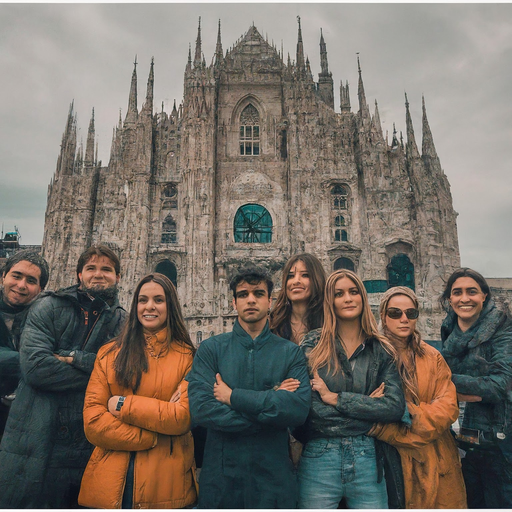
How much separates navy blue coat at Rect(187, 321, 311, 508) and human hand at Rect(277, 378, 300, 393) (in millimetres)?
39

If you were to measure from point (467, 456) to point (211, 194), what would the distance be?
2008 centimetres

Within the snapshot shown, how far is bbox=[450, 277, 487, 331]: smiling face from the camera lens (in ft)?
12.3

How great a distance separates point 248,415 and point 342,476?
88 cm

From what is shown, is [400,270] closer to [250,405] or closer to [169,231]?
[169,231]

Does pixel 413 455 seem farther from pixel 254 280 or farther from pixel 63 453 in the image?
pixel 63 453

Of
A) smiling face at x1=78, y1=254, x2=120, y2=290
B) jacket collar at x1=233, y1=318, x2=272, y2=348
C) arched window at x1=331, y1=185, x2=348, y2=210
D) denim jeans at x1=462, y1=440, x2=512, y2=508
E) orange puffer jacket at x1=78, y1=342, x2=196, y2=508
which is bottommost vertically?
denim jeans at x1=462, y1=440, x2=512, y2=508

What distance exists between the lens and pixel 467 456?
3.51 m

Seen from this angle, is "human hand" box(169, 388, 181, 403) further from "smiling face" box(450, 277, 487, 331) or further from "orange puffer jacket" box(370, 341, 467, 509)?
"smiling face" box(450, 277, 487, 331)

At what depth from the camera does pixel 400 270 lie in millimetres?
22109

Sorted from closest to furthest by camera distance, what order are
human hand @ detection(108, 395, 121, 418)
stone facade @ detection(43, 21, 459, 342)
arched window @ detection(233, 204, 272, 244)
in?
1. human hand @ detection(108, 395, 121, 418)
2. stone facade @ detection(43, 21, 459, 342)
3. arched window @ detection(233, 204, 272, 244)

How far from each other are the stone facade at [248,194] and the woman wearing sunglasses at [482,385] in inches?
674

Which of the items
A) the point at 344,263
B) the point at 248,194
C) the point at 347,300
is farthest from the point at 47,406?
the point at 248,194

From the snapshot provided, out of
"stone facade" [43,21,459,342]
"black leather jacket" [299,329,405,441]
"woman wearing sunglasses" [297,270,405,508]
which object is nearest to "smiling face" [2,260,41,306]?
"woman wearing sunglasses" [297,270,405,508]

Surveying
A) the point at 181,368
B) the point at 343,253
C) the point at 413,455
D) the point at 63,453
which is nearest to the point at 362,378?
the point at 413,455
